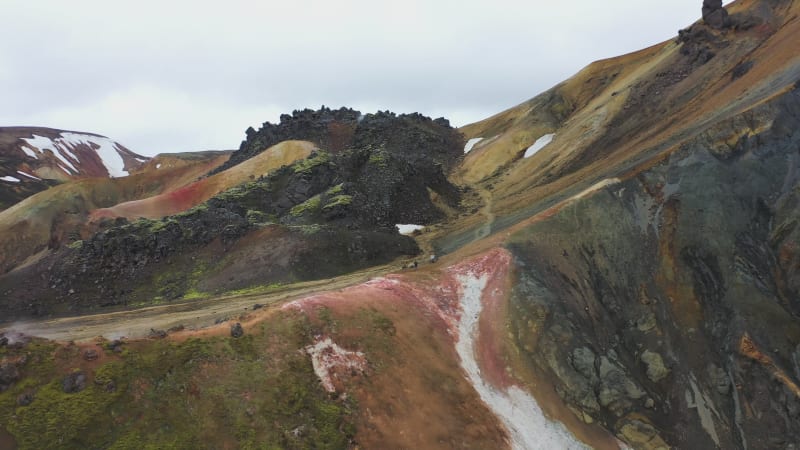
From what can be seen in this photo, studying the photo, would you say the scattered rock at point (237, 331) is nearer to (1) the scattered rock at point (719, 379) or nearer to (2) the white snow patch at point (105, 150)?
(1) the scattered rock at point (719, 379)

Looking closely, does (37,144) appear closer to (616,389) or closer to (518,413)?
(518,413)

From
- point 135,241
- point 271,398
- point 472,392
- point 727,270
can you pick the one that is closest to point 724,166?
point 727,270

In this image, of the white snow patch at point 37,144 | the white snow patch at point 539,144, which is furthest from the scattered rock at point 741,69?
the white snow patch at point 37,144

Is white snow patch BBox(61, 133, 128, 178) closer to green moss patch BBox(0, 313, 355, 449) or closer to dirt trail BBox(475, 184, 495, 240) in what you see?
dirt trail BBox(475, 184, 495, 240)

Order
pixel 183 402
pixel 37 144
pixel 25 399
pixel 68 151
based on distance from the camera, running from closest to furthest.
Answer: pixel 25 399 → pixel 183 402 → pixel 37 144 → pixel 68 151

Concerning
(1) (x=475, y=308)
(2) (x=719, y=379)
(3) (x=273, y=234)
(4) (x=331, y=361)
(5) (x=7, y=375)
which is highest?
(3) (x=273, y=234)

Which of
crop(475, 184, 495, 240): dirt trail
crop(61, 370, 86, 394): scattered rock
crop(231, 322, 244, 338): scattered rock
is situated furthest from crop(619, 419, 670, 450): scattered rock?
crop(61, 370, 86, 394): scattered rock

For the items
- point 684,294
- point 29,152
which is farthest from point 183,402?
point 29,152
